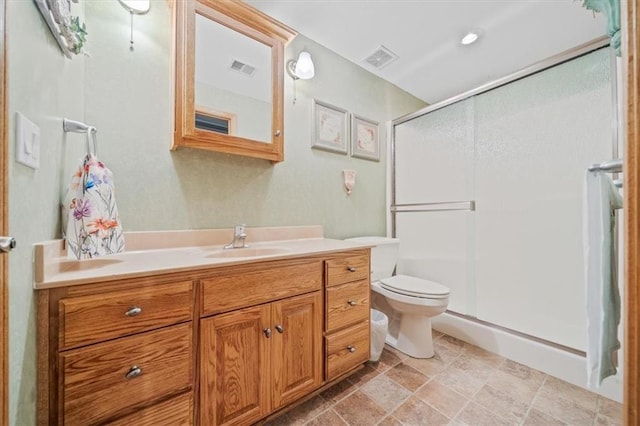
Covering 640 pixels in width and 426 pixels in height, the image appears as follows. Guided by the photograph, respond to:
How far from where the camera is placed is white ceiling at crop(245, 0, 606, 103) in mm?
1525

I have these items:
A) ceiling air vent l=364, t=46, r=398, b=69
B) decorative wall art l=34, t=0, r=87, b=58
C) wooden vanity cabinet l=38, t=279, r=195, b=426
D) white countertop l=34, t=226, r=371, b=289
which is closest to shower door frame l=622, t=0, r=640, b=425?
white countertop l=34, t=226, r=371, b=289

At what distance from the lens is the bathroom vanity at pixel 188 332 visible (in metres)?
0.69

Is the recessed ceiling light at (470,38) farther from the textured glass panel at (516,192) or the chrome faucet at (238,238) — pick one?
the chrome faucet at (238,238)

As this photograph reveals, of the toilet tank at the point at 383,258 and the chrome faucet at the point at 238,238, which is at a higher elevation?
the chrome faucet at the point at 238,238

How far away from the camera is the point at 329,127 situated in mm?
1917

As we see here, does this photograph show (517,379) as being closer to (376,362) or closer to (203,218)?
(376,362)

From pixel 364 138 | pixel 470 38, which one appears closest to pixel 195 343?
pixel 364 138

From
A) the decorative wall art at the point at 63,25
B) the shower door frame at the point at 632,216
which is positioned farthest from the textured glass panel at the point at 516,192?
the decorative wall art at the point at 63,25

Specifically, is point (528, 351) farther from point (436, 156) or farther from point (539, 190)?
point (436, 156)

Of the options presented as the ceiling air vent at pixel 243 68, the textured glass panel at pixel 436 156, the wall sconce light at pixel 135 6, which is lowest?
the textured glass panel at pixel 436 156

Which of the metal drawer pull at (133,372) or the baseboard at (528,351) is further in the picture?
the baseboard at (528,351)

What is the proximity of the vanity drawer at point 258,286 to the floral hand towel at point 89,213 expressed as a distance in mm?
389

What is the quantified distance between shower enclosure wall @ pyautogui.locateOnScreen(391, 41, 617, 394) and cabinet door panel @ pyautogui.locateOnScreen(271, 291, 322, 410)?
1.37 metres

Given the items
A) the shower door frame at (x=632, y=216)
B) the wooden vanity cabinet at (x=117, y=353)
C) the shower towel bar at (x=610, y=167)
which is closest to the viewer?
the shower door frame at (x=632, y=216)
